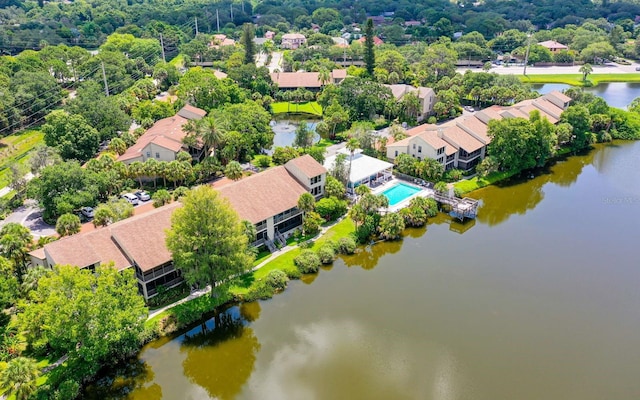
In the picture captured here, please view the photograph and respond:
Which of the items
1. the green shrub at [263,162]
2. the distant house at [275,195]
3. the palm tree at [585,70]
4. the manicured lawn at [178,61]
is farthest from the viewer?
the manicured lawn at [178,61]

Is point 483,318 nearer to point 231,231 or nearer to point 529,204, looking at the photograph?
point 231,231

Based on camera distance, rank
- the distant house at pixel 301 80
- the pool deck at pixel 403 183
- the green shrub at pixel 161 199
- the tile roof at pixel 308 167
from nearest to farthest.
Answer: the green shrub at pixel 161 199 → the tile roof at pixel 308 167 → the pool deck at pixel 403 183 → the distant house at pixel 301 80

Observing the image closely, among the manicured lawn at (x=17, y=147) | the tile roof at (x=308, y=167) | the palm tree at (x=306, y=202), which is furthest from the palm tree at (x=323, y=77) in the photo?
the palm tree at (x=306, y=202)

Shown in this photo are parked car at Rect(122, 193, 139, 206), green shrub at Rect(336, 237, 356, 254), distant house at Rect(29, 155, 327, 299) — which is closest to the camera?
distant house at Rect(29, 155, 327, 299)

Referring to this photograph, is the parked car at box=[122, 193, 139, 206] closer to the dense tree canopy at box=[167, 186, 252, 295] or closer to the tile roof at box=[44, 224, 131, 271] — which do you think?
the tile roof at box=[44, 224, 131, 271]

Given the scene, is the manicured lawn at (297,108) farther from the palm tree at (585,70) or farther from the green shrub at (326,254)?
the palm tree at (585,70)

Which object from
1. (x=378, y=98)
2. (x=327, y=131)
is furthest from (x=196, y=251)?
(x=378, y=98)

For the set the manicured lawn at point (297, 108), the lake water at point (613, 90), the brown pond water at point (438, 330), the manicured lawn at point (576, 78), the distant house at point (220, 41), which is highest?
the distant house at point (220, 41)

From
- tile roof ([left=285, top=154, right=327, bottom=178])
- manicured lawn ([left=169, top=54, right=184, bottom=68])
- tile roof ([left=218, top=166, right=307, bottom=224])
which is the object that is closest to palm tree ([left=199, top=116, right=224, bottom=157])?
tile roof ([left=218, top=166, right=307, bottom=224])
